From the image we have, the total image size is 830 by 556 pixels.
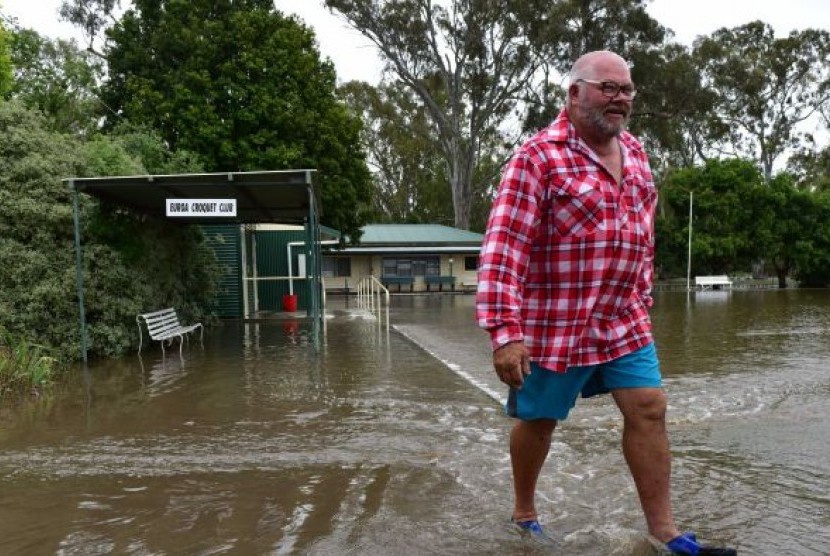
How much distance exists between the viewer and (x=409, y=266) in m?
38.8

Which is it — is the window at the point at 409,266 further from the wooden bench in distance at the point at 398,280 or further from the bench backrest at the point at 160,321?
the bench backrest at the point at 160,321

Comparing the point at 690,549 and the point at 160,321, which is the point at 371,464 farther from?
the point at 160,321

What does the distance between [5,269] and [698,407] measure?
7711mm

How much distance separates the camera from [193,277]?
13.4m

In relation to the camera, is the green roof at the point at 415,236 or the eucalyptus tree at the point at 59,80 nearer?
the eucalyptus tree at the point at 59,80

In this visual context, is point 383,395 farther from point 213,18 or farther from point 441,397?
point 213,18

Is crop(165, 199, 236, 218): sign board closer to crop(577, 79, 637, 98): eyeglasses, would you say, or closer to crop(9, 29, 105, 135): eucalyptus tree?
crop(577, 79, 637, 98): eyeglasses

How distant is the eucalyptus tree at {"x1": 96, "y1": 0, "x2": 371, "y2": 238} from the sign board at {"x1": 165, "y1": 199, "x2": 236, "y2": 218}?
9.38m

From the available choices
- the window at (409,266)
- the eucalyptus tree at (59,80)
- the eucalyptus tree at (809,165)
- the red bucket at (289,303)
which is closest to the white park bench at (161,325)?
the red bucket at (289,303)

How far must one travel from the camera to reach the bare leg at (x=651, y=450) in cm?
Answer: 278

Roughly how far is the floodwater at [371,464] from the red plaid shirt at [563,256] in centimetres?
87

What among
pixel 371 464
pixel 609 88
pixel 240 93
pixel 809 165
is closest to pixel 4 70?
pixel 240 93

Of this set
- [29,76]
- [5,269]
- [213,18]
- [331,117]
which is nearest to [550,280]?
[5,269]

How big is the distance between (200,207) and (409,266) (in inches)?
1154
